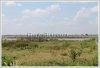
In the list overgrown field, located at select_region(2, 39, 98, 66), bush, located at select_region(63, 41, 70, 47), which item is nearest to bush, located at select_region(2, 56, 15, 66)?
overgrown field, located at select_region(2, 39, 98, 66)

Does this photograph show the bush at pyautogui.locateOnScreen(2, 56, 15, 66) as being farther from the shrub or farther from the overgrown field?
the shrub

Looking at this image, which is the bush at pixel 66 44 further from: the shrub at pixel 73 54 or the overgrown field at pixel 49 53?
the shrub at pixel 73 54

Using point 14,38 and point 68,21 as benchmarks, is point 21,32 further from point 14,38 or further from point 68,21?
point 68,21

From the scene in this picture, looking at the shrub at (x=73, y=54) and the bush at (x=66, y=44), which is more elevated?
the bush at (x=66, y=44)

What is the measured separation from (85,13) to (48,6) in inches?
22.7

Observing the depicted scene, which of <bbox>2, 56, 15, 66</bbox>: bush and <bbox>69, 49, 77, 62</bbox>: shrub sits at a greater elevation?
<bbox>69, 49, 77, 62</bbox>: shrub

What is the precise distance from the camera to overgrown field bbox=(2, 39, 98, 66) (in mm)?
4148

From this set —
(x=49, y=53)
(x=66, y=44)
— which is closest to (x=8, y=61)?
(x=49, y=53)

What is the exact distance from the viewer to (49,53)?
4.20m

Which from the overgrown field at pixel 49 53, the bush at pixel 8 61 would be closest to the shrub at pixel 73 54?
the overgrown field at pixel 49 53

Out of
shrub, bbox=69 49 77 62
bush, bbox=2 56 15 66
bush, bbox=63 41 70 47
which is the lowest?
bush, bbox=2 56 15 66

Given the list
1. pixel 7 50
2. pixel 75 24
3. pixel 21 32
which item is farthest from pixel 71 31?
pixel 7 50

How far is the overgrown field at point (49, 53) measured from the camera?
A: 4148 mm

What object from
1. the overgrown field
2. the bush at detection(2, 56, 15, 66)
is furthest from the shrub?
the bush at detection(2, 56, 15, 66)
